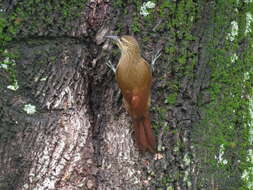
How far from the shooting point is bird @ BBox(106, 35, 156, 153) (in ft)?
8.60

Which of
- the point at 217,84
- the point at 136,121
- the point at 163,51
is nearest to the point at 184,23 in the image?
the point at 163,51

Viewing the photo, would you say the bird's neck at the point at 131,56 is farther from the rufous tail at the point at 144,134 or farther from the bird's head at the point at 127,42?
the rufous tail at the point at 144,134

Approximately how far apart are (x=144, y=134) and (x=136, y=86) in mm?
356

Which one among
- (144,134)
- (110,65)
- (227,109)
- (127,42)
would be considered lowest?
(144,134)

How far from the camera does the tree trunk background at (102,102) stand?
2625 mm

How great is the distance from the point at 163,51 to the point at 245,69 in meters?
0.50

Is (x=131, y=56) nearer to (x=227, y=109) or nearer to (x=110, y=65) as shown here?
(x=110, y=65)

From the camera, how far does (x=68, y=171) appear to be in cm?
262

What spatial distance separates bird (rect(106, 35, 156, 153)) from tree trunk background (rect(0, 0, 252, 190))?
4 centimetres

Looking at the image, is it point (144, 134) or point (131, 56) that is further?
point (131, 56)

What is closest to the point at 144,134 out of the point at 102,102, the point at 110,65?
the point at 102,102

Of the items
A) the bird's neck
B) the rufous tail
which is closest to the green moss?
the rufous tail

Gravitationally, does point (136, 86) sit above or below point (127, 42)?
below

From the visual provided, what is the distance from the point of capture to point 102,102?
274 centimetres
